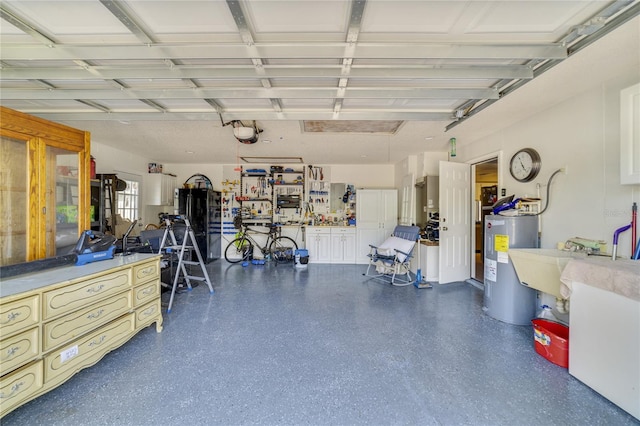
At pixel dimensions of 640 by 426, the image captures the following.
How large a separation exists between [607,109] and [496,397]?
274 centimetres

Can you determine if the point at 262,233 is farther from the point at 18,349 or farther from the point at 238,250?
the point at 18,349

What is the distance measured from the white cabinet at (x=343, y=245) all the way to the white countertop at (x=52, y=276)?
4.13m

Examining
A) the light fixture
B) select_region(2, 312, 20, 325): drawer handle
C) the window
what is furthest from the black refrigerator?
select_region(2, 312, 20, 325): drawer handle

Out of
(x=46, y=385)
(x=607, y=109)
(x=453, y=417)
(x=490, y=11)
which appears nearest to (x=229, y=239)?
(x=46, y=385)

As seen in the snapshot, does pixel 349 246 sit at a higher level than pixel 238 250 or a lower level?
higher

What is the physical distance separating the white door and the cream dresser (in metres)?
4.25

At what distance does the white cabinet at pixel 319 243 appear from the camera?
576 centimetres

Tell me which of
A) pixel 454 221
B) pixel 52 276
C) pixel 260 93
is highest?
pixel 260 93

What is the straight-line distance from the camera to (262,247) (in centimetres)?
612

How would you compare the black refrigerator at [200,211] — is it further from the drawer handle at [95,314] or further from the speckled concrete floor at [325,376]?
the drawer handle at [95,314]

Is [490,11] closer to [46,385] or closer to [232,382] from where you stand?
[232,382]

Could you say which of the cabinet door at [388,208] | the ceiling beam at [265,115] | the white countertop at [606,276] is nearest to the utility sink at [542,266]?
the white countertop at [606,276]

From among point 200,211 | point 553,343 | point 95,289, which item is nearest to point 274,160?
point 200,211

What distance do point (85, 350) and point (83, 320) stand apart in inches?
8.9
